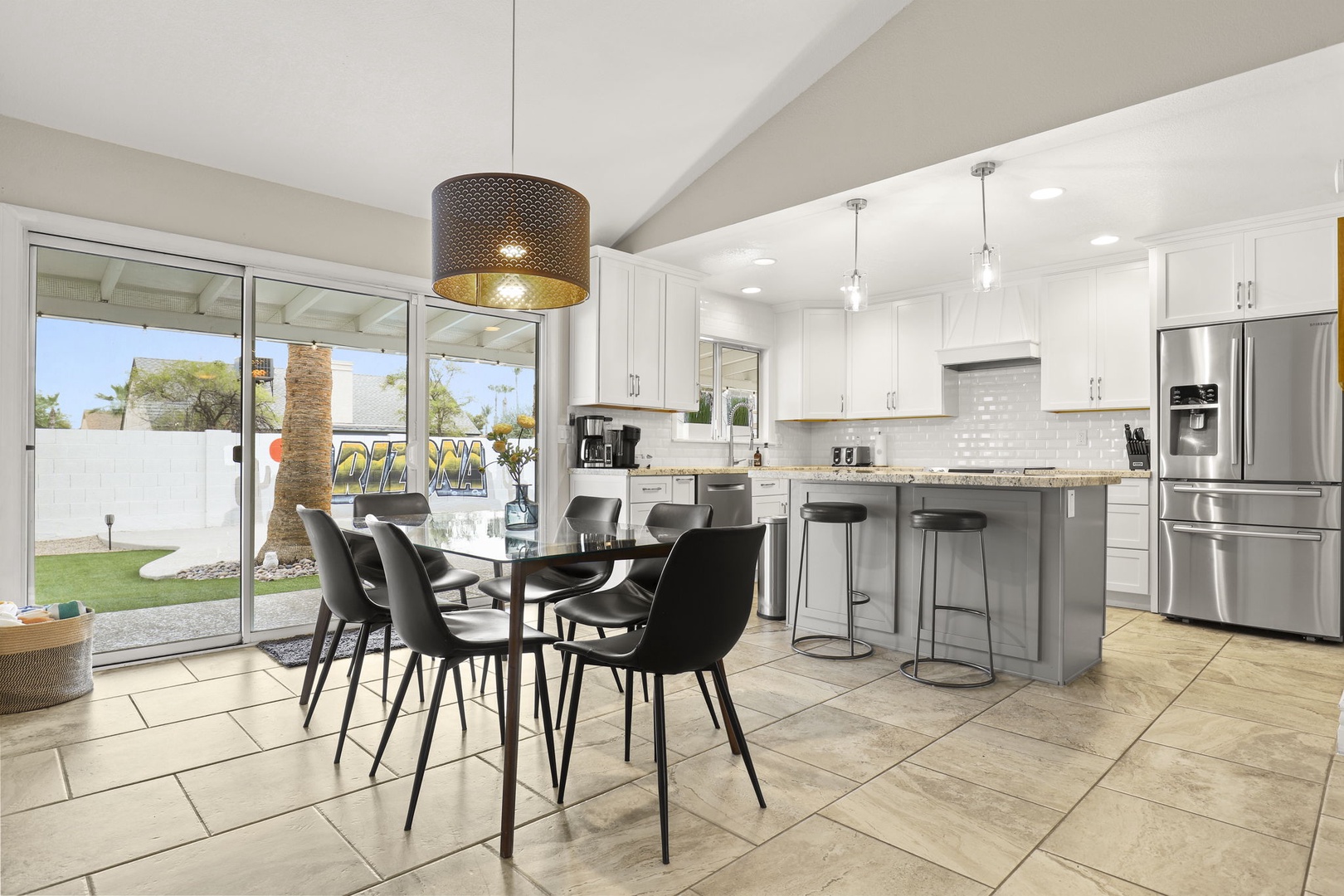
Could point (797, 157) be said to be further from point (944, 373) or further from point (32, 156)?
point (32, 156)

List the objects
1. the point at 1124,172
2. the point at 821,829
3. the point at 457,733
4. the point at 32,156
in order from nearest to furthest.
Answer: the point at 821,829 < the point at 457,733 < the point at 32,156 < the point at 1124,172

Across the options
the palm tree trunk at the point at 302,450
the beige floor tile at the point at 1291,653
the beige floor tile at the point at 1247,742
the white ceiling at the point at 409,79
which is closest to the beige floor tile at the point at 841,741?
the beige floor tile at the point at 1247,742

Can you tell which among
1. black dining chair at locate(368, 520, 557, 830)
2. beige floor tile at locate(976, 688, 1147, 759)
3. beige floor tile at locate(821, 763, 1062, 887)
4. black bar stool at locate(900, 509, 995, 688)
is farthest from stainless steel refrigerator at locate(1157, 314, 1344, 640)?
black dining chair at locate(368, 520, 557, 830)

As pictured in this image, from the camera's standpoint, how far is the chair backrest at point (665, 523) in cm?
285

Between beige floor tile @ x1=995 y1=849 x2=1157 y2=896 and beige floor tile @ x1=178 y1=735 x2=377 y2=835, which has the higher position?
beige floor tile @ x1=995 y1=849 x2=1157 y2=896

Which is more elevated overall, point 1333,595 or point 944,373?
point 944,373

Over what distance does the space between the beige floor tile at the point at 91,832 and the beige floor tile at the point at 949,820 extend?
6.05 feet

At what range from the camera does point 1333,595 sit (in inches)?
160

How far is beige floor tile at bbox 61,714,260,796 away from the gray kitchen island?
2.86 m

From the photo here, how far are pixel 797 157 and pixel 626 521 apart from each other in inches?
96.5

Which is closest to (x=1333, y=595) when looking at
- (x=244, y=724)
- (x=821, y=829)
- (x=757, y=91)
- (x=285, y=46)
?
(x=821, y=829)

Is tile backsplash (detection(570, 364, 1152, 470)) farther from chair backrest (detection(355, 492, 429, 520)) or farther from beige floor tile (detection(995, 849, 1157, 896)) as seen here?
beige floor tile (detection(995, 849, 1157, 896))

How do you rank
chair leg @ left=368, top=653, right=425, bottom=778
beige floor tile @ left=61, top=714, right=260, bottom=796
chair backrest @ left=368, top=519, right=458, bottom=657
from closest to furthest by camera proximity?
1. chair backrest @ left=368, top=519, right=458, bottom=657
2. chair leg @ left=368, top=653, right=425, bottom=778
3. beige floor tile @ left=61, top=714, right=260, bottom=796

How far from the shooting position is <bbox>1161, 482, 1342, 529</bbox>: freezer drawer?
409cm
